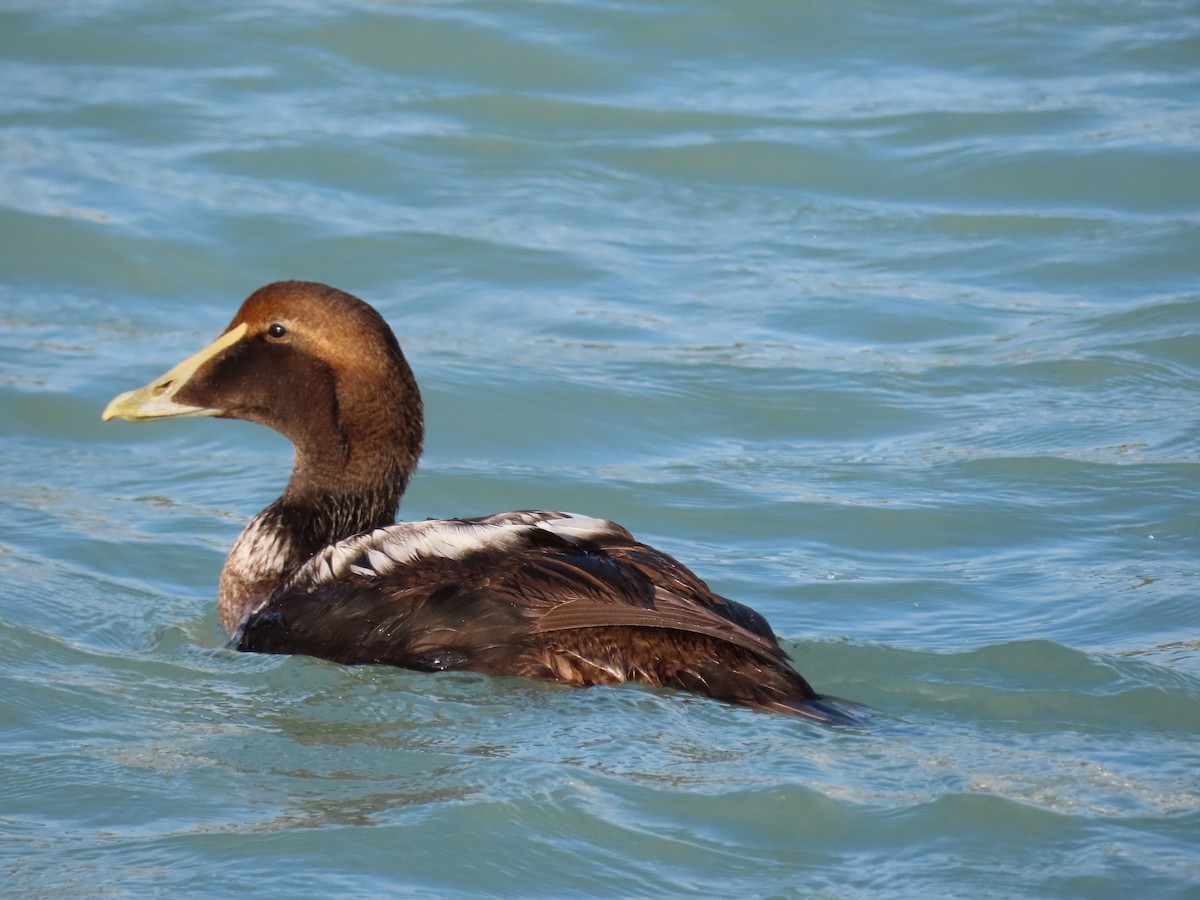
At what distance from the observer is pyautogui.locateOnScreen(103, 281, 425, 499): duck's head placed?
5.99 metres

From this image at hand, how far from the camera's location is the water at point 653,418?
14.9ft

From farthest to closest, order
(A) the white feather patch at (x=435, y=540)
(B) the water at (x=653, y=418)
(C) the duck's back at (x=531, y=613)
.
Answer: (A) the white feather patch at (x=435, y=540), (C) the duck's back at (x=531, y=613), (B) the water at (x=653, y=418)

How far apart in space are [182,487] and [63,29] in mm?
6562

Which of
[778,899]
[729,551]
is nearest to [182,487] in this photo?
[729,551]

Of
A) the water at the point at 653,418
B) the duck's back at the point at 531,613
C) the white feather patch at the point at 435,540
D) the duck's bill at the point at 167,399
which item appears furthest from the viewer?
the duck's bill at the point at 167,399

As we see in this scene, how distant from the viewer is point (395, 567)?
552 cm

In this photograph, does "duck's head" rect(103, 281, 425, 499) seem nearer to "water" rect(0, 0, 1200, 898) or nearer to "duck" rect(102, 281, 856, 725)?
"duck" rect(102, 281, 856, 725)

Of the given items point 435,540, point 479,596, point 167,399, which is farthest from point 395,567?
point 167,399

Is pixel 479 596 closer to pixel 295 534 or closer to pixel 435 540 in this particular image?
pixel 435 540

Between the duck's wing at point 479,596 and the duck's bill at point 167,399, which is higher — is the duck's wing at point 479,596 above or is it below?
below

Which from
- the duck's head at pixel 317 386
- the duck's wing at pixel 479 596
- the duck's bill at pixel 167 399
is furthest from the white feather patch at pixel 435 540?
the duck's bill at pixel 167 399

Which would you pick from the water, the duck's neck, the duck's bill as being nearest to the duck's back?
the water

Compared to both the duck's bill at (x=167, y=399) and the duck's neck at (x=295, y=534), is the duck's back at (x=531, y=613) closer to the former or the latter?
the duck's neck at (x=295, y=534)

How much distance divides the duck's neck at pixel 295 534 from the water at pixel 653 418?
0.76 ft
